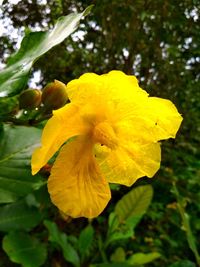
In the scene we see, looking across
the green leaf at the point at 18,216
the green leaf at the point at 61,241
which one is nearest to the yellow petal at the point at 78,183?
the green leaf at the point at 18,216

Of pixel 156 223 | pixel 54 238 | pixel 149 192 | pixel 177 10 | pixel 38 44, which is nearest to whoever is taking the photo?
pixel 38 44

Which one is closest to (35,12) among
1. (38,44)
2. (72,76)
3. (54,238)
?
(72,76)

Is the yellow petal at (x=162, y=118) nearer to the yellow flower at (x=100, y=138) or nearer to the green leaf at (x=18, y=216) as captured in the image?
the yellow flower at (x=100, y=138)

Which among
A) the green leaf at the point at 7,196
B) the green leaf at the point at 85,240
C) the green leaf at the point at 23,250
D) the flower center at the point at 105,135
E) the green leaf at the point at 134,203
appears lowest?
the green leaf at the point at 85,240

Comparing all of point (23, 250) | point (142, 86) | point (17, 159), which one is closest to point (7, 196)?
point (17, 159)

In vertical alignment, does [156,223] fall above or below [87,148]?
below

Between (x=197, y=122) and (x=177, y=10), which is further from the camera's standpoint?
(x=197, y=122)

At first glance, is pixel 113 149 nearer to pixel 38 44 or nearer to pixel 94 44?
pixel 38 44
